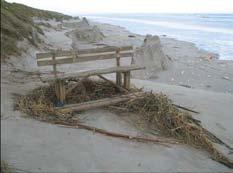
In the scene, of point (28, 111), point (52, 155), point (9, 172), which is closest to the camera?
point (9, 172)

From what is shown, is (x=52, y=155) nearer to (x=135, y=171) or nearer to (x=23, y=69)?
(x=135, y=171)

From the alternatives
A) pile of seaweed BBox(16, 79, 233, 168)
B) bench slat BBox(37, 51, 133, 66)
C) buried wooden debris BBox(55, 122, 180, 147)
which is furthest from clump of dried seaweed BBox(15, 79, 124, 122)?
bench slat BBox(37, 51, 133, 66)

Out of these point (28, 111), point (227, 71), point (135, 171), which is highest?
point (28, 111)

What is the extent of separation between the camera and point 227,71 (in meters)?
17.1

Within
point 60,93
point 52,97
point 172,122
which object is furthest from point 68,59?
point 172,122

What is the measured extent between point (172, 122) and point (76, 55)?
95.8 inches

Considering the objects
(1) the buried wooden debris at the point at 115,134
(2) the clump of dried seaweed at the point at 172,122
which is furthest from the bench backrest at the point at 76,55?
(1) the buried wooden debris at the point at 115,134

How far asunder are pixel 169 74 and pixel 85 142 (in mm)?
9695

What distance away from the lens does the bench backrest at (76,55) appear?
7.32 m

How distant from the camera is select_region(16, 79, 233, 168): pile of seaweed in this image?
692cm

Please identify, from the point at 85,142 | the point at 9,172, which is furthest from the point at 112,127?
the point at 9,172

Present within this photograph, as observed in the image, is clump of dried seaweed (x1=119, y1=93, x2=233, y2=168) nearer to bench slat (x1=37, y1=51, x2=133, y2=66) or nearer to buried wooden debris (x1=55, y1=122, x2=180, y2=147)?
buried wooden debris (x1=55, y1=122, x2=180, y2=147)

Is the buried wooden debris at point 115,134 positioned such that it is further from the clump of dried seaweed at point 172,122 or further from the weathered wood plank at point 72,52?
the weathered wood plank at point 72,52

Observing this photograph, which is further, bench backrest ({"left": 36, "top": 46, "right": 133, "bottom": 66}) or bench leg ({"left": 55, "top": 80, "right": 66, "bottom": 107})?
bench leg ({"left": 55, "top": 80, "right": 66, "bottom": 107})
